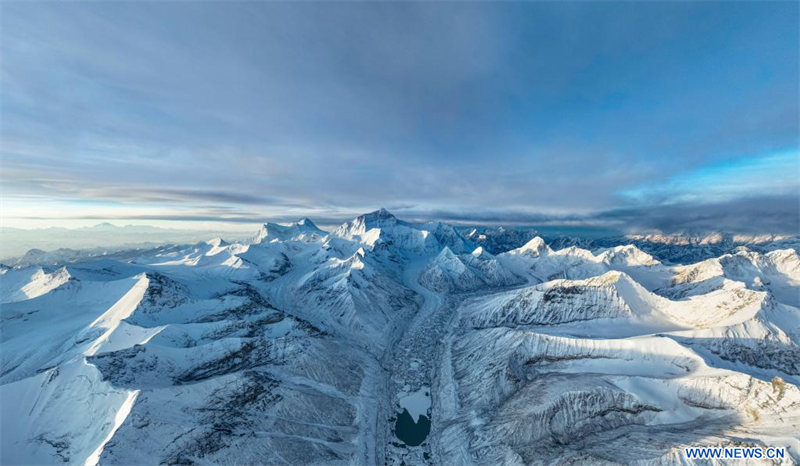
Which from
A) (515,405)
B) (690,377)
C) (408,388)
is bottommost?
(408,388)

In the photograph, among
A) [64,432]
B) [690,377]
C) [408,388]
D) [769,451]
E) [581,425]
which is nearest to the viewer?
[769,451]

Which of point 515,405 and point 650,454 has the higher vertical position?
point 650,454

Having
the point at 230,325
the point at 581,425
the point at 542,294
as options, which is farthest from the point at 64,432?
the point at 542,294

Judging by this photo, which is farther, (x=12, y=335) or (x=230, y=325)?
(x=12, y=335)

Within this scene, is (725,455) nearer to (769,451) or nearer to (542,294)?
(769,451)

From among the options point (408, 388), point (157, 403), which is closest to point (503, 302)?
point (408, 388)

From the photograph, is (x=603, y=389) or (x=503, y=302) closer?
(x=603, y=389)

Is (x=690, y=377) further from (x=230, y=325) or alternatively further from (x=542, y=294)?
(x=230, y=325)

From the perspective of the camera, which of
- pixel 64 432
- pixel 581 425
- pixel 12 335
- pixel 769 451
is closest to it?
pixel 769 451

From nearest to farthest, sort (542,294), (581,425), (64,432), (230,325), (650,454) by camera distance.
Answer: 1. (650,454)
2. (64,432)
3. (581,425)
4. (230,325)
5. (542,294)
